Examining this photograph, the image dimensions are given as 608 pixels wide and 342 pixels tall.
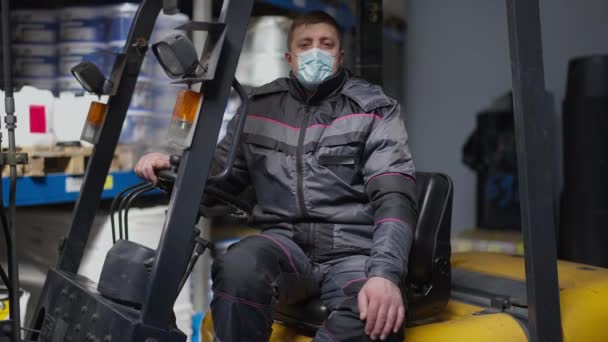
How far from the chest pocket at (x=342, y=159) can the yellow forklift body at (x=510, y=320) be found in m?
0.60

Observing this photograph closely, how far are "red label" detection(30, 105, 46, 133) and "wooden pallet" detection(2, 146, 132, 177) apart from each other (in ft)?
0.33

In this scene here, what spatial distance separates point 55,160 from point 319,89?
1.97m

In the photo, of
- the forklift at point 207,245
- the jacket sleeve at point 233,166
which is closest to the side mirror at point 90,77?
the forklift at point 207,245

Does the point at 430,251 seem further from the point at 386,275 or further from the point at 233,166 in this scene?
the point at 233,166

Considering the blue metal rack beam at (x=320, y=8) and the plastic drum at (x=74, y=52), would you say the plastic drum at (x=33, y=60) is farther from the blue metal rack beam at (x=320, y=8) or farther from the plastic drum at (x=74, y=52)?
the blue metal rack beam at (x=320, y=8)

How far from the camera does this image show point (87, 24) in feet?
15.5

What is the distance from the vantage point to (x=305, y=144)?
288 centimetres

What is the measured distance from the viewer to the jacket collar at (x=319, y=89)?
Answer: 2953mm

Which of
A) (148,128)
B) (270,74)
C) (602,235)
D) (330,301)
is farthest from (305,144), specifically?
(602,235)

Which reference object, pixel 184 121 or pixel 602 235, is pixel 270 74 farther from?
pixel 184 121

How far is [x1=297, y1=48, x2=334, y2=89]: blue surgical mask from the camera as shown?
290cm

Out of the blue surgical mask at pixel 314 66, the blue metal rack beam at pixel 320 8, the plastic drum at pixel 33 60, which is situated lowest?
the blue surgical mask at pixel 314 66

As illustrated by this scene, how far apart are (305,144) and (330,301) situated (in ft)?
1.89

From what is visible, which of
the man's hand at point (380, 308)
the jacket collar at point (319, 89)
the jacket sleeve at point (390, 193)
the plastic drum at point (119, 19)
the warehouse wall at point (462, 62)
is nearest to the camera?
the man's hand at point (380, 308)
